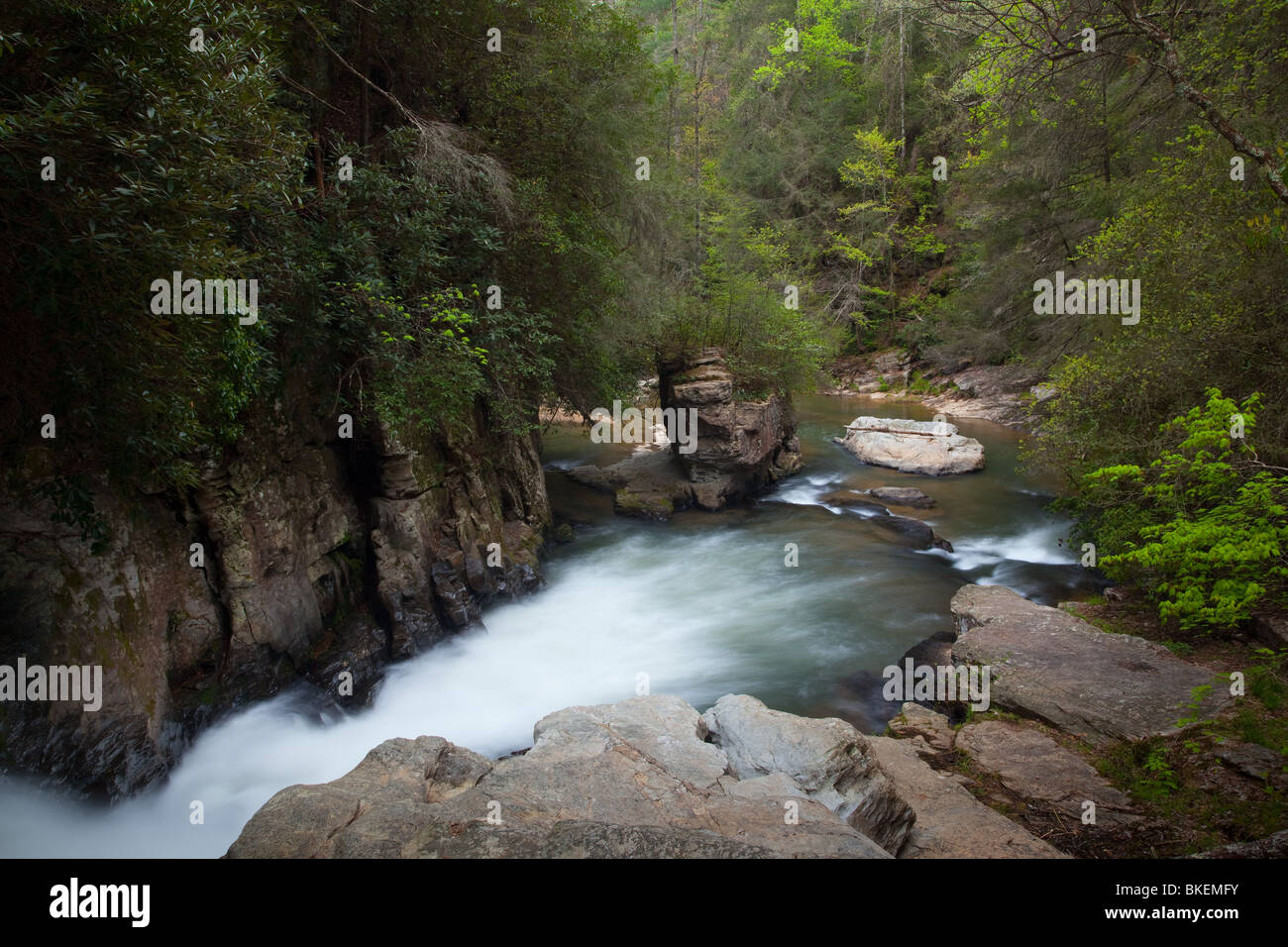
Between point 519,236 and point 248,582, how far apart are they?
6.52 m

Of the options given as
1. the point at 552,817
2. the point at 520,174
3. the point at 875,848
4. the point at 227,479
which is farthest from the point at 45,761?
the point at 520,174

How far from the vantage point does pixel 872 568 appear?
13086mm

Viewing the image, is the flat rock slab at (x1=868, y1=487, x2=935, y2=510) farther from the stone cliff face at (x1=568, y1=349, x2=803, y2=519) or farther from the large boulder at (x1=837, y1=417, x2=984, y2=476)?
the stone cliff face at (x1=568, y1=349, x2=803, y2=519)

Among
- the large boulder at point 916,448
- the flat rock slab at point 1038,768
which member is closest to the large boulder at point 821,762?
the flat rock slab at point 1038,768

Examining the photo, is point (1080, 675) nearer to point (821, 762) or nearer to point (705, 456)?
Answer: point (821, 762)

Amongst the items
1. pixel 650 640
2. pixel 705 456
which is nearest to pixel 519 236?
pixel 650 640

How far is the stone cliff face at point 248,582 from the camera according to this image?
223 inches

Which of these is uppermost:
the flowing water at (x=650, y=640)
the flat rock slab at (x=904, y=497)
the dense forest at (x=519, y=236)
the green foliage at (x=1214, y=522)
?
the dense forest at (x=519, y=236)

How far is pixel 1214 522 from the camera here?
570cm

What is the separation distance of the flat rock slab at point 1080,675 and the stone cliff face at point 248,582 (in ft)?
24.4

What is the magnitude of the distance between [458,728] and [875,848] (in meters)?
5.84

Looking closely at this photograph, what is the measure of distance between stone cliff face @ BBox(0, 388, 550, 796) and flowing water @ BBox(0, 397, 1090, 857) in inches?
14.8

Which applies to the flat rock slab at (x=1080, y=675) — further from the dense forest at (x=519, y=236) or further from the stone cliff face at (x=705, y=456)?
the stone cliff face at (x=705, y=456)

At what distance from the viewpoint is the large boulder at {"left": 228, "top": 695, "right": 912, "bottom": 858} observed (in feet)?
12.3
